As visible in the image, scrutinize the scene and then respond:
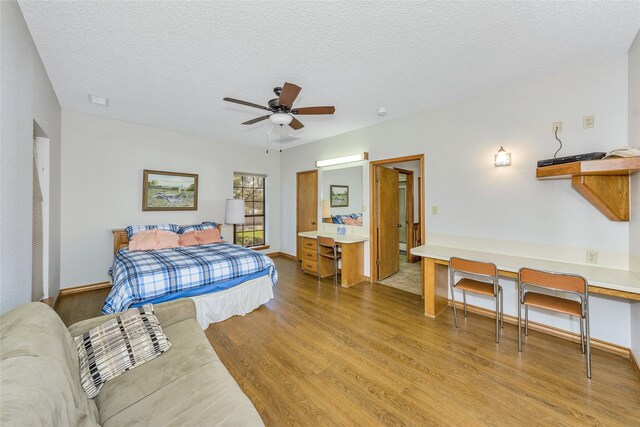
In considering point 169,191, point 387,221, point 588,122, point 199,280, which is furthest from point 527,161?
point 169,191

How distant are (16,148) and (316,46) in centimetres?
234

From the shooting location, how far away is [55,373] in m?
0.97

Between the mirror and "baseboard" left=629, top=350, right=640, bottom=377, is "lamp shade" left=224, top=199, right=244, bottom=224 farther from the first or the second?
"baseboard" left=629, top=350, right=640, bottom=377

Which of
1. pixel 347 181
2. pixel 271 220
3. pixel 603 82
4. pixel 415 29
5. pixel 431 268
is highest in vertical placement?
pixel 415 29

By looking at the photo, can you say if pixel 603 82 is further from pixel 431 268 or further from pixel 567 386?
pixel 567 386

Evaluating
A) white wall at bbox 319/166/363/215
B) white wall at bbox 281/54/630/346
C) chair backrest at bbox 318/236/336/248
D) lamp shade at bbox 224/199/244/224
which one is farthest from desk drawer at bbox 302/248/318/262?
white wall at bbox 281/54/630/346

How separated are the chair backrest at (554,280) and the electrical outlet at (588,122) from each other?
1560 mm

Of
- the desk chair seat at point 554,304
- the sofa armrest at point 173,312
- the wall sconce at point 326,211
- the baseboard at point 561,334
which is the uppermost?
the wall sconce at point 326,211

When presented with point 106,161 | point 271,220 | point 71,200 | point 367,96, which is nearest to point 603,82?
point 367,96

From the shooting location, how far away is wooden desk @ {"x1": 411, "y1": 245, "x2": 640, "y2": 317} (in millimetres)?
1971

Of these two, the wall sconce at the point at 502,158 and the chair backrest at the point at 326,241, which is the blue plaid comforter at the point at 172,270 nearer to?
the chair backrest at the point at 326,241

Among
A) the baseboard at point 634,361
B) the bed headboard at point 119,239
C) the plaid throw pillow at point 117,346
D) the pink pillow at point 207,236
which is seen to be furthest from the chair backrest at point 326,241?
the baseboard at point 634,361

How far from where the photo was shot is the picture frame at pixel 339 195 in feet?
16.1

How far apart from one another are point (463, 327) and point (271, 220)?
185 inches
